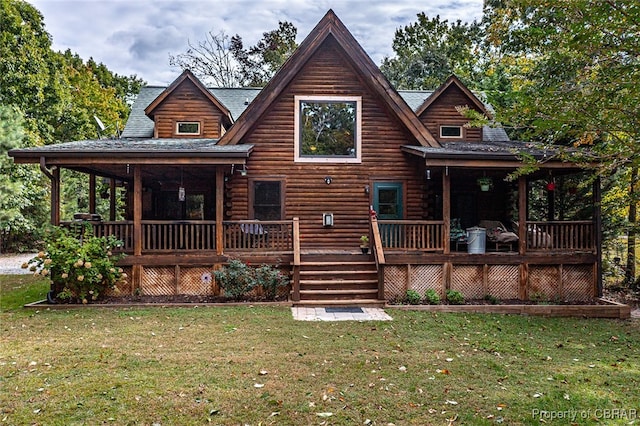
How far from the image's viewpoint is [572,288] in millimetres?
10781

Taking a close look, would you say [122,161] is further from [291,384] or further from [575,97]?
[575,97]

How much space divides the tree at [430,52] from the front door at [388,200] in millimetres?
15536

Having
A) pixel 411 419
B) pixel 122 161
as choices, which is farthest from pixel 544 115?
pixel 122 161

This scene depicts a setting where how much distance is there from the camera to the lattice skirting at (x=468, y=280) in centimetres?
1061

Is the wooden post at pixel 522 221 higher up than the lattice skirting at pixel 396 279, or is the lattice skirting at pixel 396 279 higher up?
the wooden post at pixel 522 221

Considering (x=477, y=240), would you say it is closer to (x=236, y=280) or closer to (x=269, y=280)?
(x=269, y=280)

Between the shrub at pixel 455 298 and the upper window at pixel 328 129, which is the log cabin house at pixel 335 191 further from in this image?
the shrub at pixel 455 298

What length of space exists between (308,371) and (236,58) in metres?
28.7

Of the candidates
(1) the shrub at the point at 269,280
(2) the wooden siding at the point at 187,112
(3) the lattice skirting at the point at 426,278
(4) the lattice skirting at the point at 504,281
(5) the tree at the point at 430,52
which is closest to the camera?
(1) the shrub at the point at 269,280

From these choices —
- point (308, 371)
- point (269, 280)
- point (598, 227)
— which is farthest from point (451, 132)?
point (308, 371)

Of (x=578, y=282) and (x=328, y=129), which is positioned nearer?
(x=578, y=282)

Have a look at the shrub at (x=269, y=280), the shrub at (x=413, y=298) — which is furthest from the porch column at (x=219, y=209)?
the shrub at (x=413, y=298)

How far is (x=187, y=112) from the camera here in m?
13.6

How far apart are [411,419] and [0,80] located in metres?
25.1
